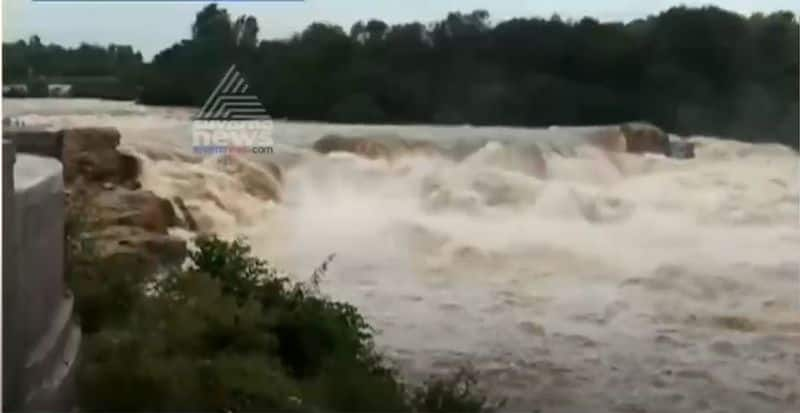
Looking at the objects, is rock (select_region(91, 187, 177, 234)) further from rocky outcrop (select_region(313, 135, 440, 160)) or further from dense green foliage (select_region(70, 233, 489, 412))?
rocky outcrop (select_region(313, 135, 440, 160))

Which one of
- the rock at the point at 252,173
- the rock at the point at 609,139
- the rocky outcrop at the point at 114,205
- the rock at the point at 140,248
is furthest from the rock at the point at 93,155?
the rock at the point at 609,139

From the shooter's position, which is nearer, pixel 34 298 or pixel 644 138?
pixel 34 298

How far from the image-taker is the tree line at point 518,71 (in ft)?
8.73

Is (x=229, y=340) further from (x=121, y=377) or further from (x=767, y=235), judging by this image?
(x=767, y=235)

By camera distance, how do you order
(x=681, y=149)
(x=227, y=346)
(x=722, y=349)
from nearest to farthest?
(x=227, y=346)
(x=722, y=349)
(x=681, y=149)

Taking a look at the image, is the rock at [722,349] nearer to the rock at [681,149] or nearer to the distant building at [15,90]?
the rock at [681,149]

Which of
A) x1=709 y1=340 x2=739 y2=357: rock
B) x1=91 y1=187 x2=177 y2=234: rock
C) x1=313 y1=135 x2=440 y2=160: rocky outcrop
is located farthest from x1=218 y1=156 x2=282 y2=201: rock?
x1=709 y1=340 x2=739 y2=357: rock

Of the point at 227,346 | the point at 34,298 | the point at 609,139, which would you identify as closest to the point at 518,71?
the point at 609,139

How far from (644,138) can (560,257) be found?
33cm

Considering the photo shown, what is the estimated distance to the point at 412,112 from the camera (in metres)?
2.78

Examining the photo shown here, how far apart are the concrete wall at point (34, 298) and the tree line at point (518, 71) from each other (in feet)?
1.53

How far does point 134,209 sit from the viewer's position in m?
2.91

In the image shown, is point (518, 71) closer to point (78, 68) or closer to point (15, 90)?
point (78, 68)

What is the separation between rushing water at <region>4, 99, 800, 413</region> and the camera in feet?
8.82
